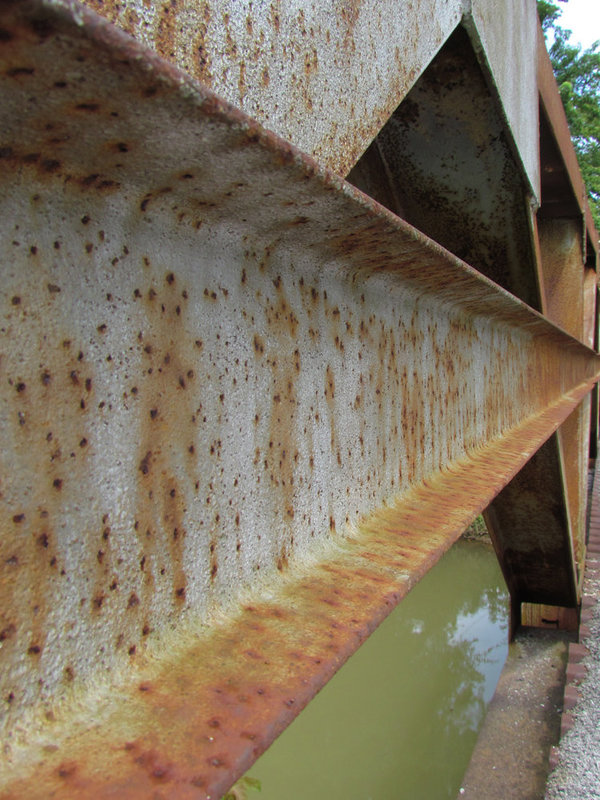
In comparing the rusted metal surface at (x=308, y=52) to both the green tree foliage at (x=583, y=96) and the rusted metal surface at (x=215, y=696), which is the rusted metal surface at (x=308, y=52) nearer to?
the rusted metal surface at (x=215, y=696)

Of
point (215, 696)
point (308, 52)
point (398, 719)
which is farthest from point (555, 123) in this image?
point (398, 719)

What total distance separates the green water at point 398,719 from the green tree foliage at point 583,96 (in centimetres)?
1650

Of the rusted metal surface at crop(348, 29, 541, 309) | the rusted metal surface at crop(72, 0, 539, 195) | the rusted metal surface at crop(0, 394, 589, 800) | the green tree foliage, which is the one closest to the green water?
the rusted metal surface at crop(348, 29, 541, 309)

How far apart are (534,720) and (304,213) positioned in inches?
244

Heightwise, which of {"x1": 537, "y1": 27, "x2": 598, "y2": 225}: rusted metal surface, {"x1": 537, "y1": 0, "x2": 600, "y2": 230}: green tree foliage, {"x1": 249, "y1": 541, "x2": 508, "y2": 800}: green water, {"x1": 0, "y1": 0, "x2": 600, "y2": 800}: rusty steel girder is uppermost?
{"x1": 537, "y1": 0, "x2": 600, "y2": 230}: green tree foliage

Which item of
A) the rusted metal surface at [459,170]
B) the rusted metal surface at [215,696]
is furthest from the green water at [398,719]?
the rusted metal surface at [215,696]

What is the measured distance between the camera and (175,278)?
909 mm

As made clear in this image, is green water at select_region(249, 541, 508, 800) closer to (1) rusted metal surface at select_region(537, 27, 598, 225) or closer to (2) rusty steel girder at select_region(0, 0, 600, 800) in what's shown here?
(1) rusted metal surface at select_region(537, 27, 598, 225)

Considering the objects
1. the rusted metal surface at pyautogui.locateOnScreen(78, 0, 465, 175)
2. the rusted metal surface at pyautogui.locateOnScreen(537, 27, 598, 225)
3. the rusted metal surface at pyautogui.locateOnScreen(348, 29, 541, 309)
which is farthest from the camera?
the rusted metal surface at pyautogui.locateOnScreen(537, 27, 598, 225)

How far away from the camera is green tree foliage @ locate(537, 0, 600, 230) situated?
2283cm

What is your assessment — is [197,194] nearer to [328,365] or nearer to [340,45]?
[328,365]

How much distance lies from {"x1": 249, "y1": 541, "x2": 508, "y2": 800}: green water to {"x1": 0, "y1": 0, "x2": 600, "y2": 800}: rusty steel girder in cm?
763

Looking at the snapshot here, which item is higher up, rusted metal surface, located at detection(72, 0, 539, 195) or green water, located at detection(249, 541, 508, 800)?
rusted metal surface, located at detection(72, 0, 539, 195)

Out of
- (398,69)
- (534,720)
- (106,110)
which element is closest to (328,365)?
(106,110)
